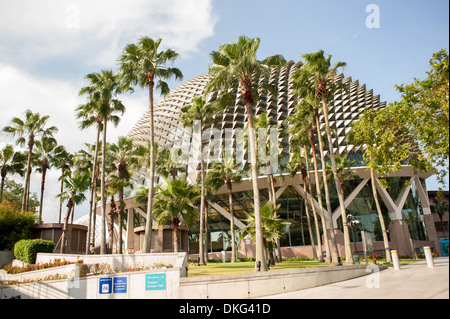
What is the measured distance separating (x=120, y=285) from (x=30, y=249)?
1177 cm

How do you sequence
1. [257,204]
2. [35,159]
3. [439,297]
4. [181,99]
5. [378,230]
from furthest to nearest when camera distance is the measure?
[181,99], [378,230], [35,159], [257,204], [439,297]

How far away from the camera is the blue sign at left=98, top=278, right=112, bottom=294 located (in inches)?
588

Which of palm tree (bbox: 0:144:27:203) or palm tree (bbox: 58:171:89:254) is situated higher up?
palm tree (bbox: 0:144:27:203)

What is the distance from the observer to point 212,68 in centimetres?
1906

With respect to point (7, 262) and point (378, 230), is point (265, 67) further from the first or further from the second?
point (378, 230)

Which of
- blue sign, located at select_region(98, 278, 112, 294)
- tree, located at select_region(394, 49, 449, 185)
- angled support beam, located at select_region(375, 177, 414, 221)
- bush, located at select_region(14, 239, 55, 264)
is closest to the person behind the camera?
tree, located at select_region(394, 49, 449, 185)

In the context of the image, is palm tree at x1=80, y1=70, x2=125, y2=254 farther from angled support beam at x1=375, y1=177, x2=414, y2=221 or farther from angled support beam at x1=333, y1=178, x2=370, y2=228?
angled support beam at x1=375, y1=177, x2=414, y2=221

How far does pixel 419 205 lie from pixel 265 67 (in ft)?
152

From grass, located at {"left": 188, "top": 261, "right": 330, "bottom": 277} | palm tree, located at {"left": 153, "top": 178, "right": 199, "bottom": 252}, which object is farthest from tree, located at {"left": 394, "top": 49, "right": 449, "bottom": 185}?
palm tree, located at {"left": 153, "top": 178, "right": 199, "bottom": 252}

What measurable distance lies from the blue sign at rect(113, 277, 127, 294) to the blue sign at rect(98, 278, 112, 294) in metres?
0.26

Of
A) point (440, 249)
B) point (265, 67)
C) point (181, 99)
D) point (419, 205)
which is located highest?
point (181, 99)

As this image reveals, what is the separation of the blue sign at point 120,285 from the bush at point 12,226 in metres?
16.0

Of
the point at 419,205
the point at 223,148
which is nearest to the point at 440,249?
the point at 419,205

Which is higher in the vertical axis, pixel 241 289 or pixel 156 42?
pixel 156 42
